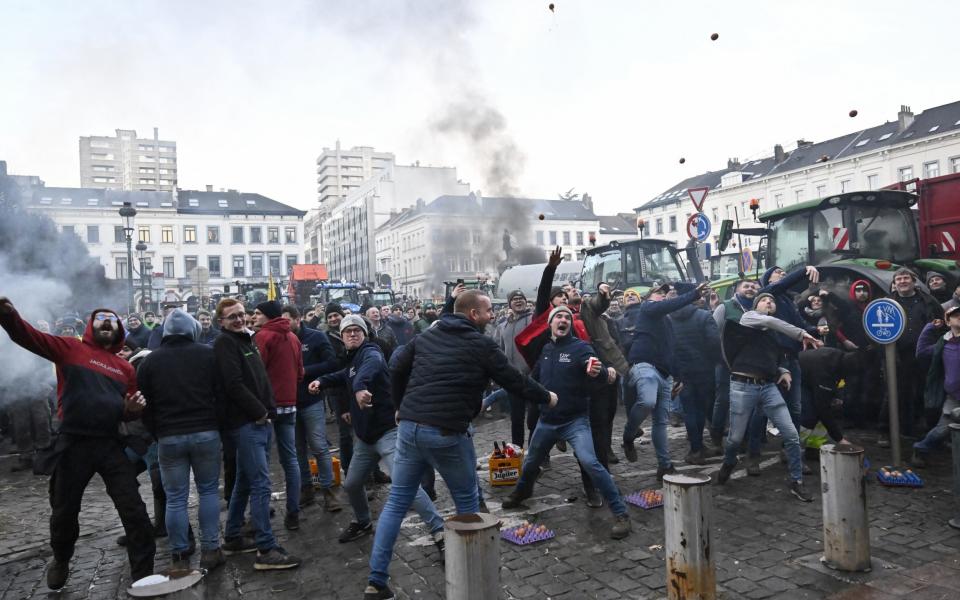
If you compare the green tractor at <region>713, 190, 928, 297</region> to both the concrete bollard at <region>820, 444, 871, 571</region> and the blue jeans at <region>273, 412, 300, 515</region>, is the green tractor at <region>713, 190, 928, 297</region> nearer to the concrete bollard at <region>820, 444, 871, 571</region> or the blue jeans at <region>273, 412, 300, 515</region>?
the concrete bollard at <region>820, 444, 871, 571</region>

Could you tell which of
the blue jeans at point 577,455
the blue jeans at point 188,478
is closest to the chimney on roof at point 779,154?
the blue jeans at point 577,455

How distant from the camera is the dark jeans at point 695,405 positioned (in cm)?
750

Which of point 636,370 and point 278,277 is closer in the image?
point 636,370

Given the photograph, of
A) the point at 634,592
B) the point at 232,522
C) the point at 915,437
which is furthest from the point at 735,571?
the point at 915,437

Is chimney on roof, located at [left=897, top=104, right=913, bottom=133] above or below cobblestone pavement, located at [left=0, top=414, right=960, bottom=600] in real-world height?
above

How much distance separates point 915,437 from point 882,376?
2.66 ft

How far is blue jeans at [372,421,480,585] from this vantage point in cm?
431

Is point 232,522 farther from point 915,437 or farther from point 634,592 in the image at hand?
point 915,437

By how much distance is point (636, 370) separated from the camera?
7051 millimetres

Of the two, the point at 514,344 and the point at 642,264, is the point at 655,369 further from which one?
the point at 642,264

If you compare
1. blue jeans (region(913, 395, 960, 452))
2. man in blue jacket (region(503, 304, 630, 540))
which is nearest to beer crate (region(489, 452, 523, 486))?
man in blue jacket (region(503, 304, 630, 540))

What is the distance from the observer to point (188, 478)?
197 inches

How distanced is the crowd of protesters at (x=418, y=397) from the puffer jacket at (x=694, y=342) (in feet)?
0.06

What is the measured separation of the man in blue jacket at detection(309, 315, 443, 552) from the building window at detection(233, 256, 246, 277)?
72584 millimetres
